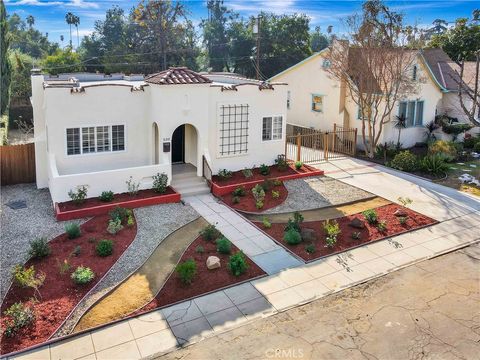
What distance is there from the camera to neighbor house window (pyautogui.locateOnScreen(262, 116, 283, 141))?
65.1 ft

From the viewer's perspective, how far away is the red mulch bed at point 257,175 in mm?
17938

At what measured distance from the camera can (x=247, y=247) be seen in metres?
12.9

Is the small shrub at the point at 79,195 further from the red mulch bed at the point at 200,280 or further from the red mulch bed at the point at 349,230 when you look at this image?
the red mulch bed at the point at 349,230

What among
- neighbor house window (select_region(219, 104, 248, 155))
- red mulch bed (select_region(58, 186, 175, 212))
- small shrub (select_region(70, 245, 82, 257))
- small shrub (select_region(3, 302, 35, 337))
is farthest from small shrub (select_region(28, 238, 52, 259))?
neighbor house window (select_region(219, 104, 248, 155))

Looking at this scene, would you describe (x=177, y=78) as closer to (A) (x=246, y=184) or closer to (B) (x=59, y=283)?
(A) (x=246, y=184)

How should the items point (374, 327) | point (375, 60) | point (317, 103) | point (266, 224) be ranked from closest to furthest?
point (374, 327) < point (266, 224) < point (375, 60) < point (317, 103)

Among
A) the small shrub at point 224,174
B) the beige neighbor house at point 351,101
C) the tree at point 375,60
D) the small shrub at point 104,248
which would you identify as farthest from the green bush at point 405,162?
the small shrub at point 104,248

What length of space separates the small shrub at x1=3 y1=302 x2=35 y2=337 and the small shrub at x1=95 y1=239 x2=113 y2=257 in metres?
2.80

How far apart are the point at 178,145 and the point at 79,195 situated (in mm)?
5785

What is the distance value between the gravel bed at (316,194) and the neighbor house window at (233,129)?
268 cm

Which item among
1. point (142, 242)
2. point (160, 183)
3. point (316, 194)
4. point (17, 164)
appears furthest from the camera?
point (17, 164)

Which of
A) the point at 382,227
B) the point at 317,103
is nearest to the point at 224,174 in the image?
the point at 382,227

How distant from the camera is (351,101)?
26.2m

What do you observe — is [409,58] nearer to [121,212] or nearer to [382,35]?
[382,35]
